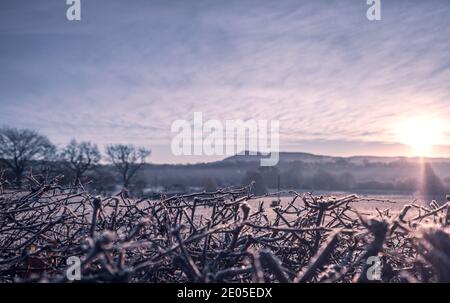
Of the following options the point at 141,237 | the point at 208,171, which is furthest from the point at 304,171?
the point at 141,237

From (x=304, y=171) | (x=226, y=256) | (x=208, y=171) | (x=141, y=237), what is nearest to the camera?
(x=226, y=256)

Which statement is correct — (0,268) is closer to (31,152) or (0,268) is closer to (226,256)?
(226,256)

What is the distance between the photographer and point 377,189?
47844 millimetres

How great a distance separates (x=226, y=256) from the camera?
3.20 ft

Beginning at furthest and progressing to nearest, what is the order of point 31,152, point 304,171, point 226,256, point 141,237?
point 304,171
point 31,152
point 141,237
point 226,256

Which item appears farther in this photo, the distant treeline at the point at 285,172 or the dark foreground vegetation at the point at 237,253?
the distant treeline at the point at 285,172

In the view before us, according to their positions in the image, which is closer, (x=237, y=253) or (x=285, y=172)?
(x=237, y=253)

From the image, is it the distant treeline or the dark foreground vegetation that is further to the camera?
the distant treeline
